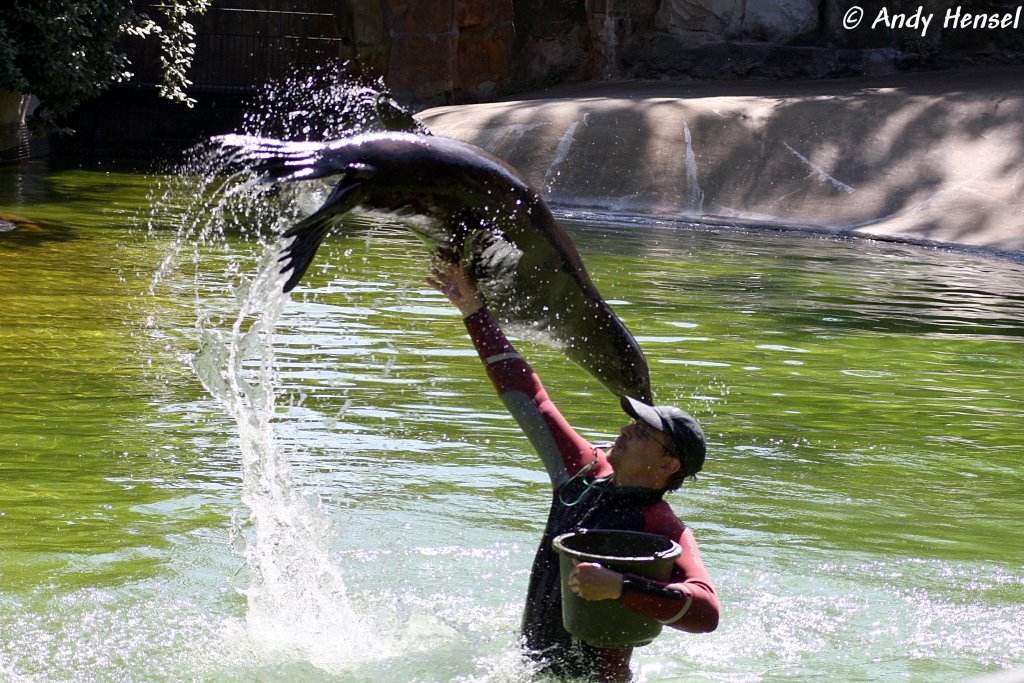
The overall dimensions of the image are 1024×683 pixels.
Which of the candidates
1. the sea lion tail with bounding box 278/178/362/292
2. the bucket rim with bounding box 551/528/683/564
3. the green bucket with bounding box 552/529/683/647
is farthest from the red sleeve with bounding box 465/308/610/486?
the sea lion tail with bounding box 278/178/362/292

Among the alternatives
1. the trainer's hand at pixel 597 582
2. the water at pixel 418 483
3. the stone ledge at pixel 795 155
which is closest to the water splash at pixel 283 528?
the water at pixel 418 483

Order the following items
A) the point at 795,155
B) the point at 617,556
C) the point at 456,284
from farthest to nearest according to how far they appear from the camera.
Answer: the point at 795,155 < the point at 456,284 < the point at 617,556

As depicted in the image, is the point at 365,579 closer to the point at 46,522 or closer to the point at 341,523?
the point at 341,523

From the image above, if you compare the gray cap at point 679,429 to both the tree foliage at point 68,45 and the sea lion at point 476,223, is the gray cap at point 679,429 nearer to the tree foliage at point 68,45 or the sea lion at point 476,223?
the sea lion at point 476,223

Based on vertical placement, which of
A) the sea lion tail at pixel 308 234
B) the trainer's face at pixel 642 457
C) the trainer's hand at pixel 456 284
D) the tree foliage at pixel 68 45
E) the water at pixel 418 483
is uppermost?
the tree foliage at pixel 68 45

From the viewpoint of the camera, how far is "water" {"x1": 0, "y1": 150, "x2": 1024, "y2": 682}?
4352 mm

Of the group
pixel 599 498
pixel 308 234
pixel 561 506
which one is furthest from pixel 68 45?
pixel 599 498

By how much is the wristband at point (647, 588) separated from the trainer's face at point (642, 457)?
41 cm

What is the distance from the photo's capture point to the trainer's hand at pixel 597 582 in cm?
315

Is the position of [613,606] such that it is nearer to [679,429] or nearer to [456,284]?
[679,429]

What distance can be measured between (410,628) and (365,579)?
1.47 ft

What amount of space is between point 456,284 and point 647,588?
4.00ft

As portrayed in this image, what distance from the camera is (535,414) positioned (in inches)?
151

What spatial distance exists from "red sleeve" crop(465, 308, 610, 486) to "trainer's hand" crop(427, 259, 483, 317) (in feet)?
0.51
